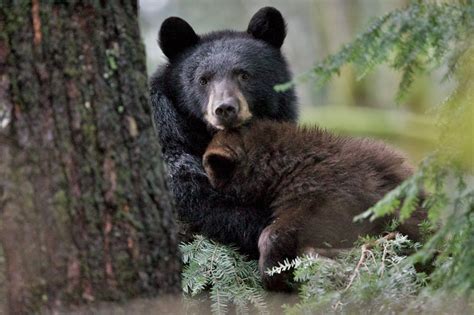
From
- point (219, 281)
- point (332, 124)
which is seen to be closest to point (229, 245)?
point (219, 281)

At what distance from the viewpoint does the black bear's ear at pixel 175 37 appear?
7.69 metres

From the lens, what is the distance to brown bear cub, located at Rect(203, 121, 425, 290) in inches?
214

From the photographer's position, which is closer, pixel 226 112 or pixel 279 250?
pixel 279 250

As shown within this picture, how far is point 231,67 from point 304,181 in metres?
2.13

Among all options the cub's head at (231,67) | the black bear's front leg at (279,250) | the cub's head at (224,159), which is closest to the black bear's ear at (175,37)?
the cub's head at (231,67)

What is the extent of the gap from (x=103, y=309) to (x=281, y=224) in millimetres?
2017

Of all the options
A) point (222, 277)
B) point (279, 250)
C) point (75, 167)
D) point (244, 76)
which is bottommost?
point (222, 277)

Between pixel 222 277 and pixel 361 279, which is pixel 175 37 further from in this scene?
pixel 361 279

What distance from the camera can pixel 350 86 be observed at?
56.3 feet

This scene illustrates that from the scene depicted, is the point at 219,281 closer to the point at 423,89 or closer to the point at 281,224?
the point at 281,224

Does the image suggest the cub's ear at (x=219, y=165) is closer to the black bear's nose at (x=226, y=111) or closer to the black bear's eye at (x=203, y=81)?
the black bear's nose at (x=226, y=111)

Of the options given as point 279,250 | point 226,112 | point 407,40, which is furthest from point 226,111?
point 407,40

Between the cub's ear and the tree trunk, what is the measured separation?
2.02 meters

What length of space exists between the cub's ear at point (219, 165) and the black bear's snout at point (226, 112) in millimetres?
844
